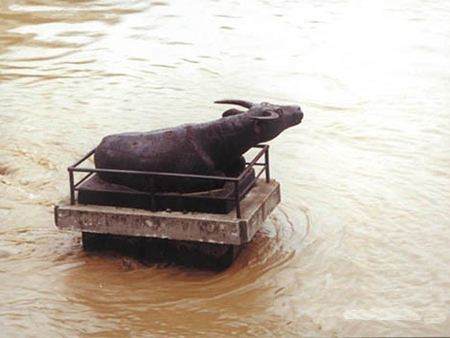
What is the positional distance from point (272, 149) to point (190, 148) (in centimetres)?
360

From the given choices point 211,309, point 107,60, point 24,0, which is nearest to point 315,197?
point 211,309

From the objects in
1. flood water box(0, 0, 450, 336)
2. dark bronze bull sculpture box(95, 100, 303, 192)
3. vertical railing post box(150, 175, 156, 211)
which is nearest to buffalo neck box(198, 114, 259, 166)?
dark bronze bull sculpture box(95, 100, 303, 192)

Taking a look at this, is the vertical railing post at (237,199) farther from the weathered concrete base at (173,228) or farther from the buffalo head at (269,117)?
the buffalo head at (269,117)

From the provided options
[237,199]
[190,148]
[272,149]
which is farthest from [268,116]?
[272,149]

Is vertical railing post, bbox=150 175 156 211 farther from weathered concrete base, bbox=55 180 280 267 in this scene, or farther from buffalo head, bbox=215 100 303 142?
buffalo head, bbox=215 100 303 142

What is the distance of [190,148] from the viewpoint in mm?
7750

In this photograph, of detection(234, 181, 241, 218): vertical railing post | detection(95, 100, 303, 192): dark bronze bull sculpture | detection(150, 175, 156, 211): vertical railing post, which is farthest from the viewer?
detection(95, 100, 303, 192): dark bronze bull sculpture

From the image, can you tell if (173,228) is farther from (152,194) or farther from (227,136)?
(227,136)

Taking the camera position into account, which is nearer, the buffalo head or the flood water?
the flood water

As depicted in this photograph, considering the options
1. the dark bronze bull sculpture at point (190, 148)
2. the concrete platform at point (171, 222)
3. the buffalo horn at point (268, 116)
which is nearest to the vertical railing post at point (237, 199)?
the concrete platform at point (171, 222)

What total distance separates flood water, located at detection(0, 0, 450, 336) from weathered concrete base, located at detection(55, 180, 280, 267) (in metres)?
0.17

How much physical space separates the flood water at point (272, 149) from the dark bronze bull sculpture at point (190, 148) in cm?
82

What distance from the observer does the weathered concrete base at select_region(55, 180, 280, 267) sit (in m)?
7.43

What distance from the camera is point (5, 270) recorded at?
8.03 m
